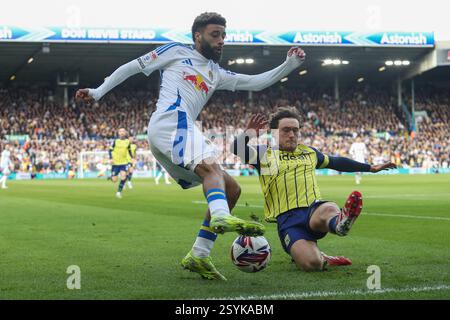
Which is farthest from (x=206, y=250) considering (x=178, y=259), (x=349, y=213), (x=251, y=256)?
(x=349, y=213)

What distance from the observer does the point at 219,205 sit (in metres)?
5.37

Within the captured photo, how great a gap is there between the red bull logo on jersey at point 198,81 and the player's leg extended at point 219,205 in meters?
0.86

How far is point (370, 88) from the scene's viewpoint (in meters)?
59.8

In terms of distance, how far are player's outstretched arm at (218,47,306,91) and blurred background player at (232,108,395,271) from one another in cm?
33

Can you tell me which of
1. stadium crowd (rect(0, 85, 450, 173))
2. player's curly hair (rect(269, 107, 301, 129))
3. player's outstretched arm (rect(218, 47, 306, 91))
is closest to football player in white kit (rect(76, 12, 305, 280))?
player's outstretched arm (rect(218, 47, 306, 91))

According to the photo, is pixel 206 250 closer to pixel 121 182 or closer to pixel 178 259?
pixel 178 259

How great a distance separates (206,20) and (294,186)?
73.0 inches

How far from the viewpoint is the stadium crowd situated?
1850 inches

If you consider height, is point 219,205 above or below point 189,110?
below

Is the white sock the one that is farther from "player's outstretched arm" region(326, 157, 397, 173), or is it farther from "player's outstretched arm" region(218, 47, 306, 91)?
"player's outstretched arm" region(326, 157, 397, 173)

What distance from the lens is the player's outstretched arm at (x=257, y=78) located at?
6.68 meters

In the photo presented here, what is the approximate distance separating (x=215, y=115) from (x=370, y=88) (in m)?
14.9

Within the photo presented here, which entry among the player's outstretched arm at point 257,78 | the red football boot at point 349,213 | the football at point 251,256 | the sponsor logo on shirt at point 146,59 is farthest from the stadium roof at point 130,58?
the red football boot at point 349,213
